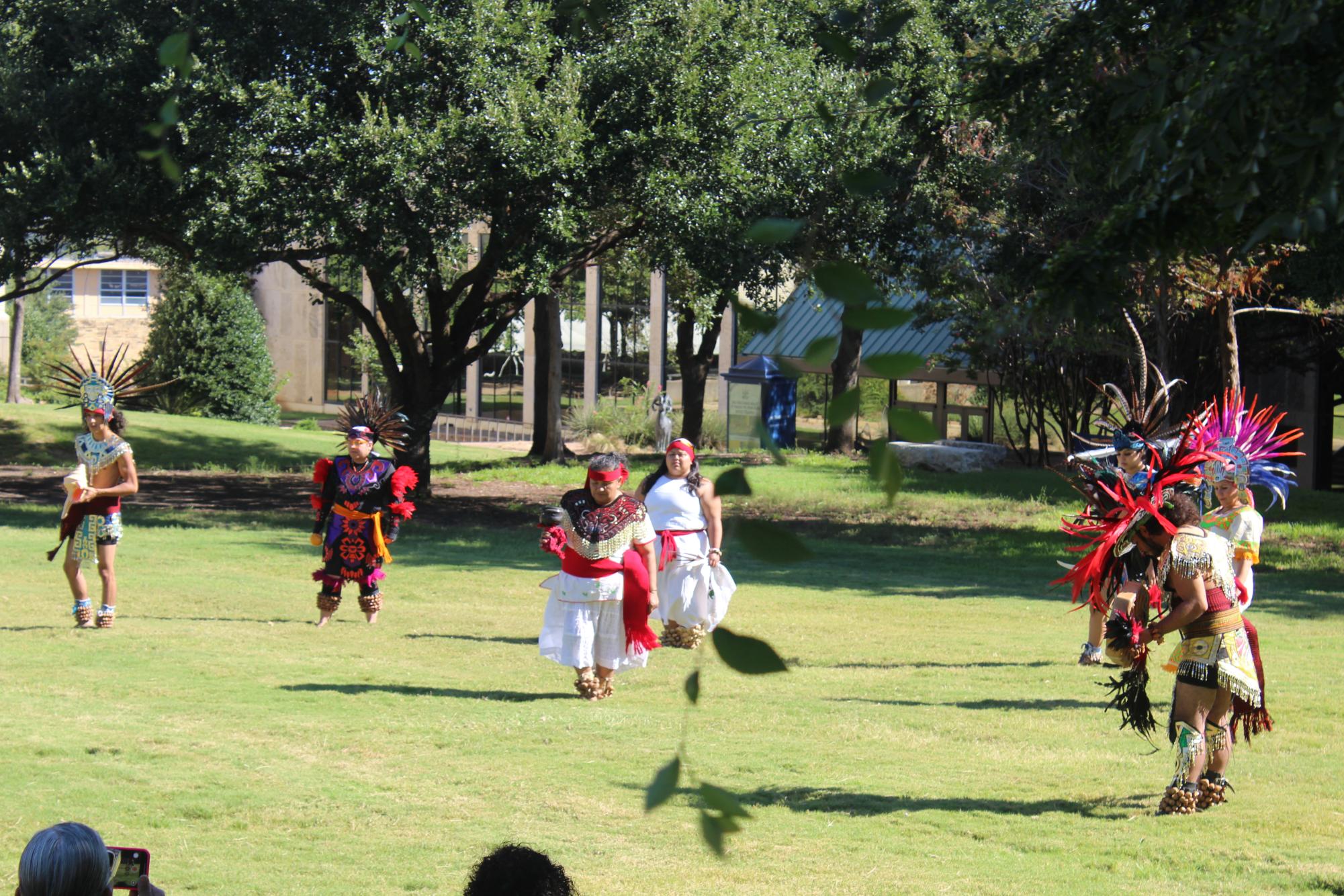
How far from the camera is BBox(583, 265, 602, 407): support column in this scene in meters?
45.9

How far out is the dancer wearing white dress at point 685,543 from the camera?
11.5 meters

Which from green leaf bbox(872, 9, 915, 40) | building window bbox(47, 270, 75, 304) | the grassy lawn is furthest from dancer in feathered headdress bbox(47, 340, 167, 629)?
building window bbox(47, 270, 75, 304)

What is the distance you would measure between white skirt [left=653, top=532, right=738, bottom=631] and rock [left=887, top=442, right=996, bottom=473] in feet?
63.4

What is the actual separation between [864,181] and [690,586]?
10332 millimetres

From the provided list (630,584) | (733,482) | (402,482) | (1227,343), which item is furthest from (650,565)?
(1227,343)

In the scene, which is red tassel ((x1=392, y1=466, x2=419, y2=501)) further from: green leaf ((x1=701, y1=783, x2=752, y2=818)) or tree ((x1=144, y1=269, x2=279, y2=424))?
tree ((x1=144, y1=269, x2=279, y2=424))

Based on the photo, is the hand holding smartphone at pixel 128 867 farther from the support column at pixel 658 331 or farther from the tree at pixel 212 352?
the support column at pixel 658 331

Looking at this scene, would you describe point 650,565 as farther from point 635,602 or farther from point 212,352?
point 212,352

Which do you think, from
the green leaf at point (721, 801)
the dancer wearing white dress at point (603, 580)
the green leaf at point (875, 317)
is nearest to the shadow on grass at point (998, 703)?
the dancer wearing white dress at point (603, 580)

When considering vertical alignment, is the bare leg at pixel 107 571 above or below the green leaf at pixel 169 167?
below

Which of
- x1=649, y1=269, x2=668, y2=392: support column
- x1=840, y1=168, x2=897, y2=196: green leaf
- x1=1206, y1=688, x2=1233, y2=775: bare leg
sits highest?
x1=649, y1=269, x2=668, y2=392: support column

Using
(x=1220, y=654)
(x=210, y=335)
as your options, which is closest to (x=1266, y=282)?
(x=1220, y=654)

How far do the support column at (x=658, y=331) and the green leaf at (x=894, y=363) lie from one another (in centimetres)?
4280

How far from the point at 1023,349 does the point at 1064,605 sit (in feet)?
50.0
